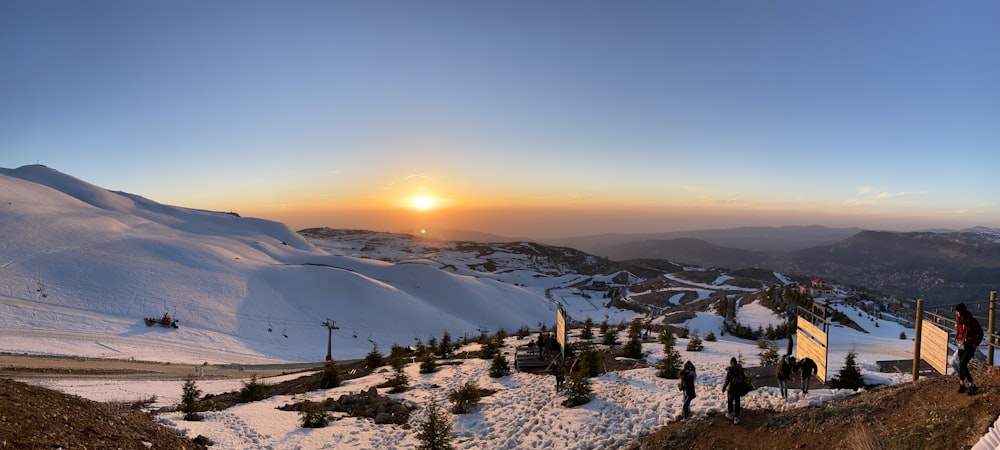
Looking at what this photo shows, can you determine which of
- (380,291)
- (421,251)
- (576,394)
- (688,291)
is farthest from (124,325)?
(421,251)

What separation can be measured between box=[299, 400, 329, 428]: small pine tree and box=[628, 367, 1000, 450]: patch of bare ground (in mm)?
7385

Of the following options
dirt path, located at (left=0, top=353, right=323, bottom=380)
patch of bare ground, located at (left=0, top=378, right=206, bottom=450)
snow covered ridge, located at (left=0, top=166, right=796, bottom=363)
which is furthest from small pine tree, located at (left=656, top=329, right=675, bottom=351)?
snow covered ridge, located at (left=0, top=166, right=796, bottom=363)

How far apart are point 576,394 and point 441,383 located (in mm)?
5590

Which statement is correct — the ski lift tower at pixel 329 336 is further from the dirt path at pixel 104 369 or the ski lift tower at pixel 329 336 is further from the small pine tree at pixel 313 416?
the small pine tree at pixel 313 416

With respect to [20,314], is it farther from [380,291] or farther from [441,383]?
[441,383]

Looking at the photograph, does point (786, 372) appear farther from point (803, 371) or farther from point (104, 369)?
point (104, 369)

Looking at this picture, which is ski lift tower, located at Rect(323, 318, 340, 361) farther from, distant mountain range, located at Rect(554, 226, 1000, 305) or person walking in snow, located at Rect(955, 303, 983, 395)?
distant mountain range, located at Rect(554, 226, 1000, 305)

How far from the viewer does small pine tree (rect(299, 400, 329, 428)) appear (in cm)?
1112

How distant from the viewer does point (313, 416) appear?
11219 mm

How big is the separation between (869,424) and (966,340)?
204 cm

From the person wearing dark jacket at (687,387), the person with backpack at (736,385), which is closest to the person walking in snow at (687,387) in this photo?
the person wearing dark jacket at (687,387)

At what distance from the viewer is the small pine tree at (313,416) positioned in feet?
36.5

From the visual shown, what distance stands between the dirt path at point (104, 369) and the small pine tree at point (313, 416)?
43.1ft

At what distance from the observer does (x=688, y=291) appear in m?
66.6
